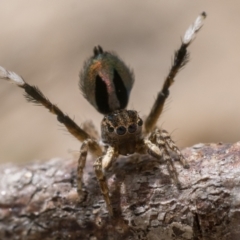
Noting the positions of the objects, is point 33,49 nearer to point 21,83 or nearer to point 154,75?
point 154,75

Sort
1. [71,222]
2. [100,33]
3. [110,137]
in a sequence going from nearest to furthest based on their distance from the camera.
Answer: [71,222]
[110,137]
[100,33]

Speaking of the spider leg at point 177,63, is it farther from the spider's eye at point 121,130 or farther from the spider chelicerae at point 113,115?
the spider's eye at point 121,130

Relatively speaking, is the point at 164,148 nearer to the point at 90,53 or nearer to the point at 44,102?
the point at 44,102

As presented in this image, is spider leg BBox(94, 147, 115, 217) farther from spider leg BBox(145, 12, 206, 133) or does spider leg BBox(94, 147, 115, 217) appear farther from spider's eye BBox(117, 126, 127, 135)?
spider leg BBox(145, 12, 206, 133)

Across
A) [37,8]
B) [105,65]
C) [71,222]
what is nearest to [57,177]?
[71,222]

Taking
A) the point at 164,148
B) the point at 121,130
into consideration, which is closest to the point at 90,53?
the point at 121,130

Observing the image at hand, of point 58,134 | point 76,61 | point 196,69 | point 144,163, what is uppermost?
point 76,61

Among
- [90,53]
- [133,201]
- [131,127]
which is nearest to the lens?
[133,201]
